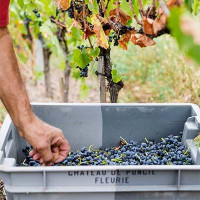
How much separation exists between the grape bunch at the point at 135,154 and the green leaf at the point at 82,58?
18.7 inches

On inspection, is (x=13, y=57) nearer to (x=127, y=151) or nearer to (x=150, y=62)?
(x=127, y=151)

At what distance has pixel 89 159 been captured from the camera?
183cm

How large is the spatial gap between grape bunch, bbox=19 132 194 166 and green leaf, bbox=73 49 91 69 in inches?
18.7

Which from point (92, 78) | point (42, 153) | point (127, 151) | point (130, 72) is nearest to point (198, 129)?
point (127, 151)

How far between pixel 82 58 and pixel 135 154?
25.7 inches

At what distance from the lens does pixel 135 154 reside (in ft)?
6.02

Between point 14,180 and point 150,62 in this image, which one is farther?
point 150,62

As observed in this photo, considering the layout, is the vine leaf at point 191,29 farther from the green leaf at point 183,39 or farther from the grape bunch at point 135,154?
the grape bunch at point 135,154

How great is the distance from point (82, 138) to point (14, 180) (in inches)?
28.3

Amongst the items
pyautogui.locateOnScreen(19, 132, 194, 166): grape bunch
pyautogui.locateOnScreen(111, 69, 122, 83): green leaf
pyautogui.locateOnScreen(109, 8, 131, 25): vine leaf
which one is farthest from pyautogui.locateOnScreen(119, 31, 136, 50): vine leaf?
pyautogui.locateOnScreen(19, 132, 194, 166): grape bunch

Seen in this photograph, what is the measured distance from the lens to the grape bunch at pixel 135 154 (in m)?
1.79

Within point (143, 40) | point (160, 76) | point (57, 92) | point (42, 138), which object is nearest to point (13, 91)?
point (42, 138)

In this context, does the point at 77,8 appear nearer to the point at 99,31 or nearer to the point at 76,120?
the point at 99,31

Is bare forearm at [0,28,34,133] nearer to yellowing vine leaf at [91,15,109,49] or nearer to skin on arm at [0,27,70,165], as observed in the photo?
skin on arm at [0,27,70,165]
